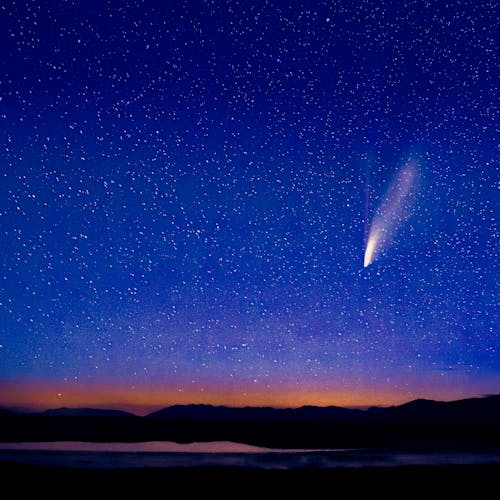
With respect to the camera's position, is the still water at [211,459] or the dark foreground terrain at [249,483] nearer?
the dark foreground terrain at [249,483]

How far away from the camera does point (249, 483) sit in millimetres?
13938

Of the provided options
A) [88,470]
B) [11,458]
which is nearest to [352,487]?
[88,470]

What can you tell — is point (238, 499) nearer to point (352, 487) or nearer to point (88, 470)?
point (352, 487)

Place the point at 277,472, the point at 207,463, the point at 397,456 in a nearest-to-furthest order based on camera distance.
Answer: the point at 277,472, the point at 207,463, the point at 397,456

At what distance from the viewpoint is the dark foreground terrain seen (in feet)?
41.2

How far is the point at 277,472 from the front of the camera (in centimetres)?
1645

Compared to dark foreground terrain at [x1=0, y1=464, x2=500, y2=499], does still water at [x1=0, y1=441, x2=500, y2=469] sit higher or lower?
higher

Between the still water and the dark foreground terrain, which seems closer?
the dark foreground terrain

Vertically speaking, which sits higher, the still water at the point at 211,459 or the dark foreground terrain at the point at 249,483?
the still water at the point at 211,459

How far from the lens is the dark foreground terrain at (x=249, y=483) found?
1255 cm

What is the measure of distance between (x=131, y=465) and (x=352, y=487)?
27.0 feet

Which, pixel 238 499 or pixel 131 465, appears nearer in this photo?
pixel 238 499

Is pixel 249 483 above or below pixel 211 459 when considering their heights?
below

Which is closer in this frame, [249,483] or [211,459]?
[249,483]
